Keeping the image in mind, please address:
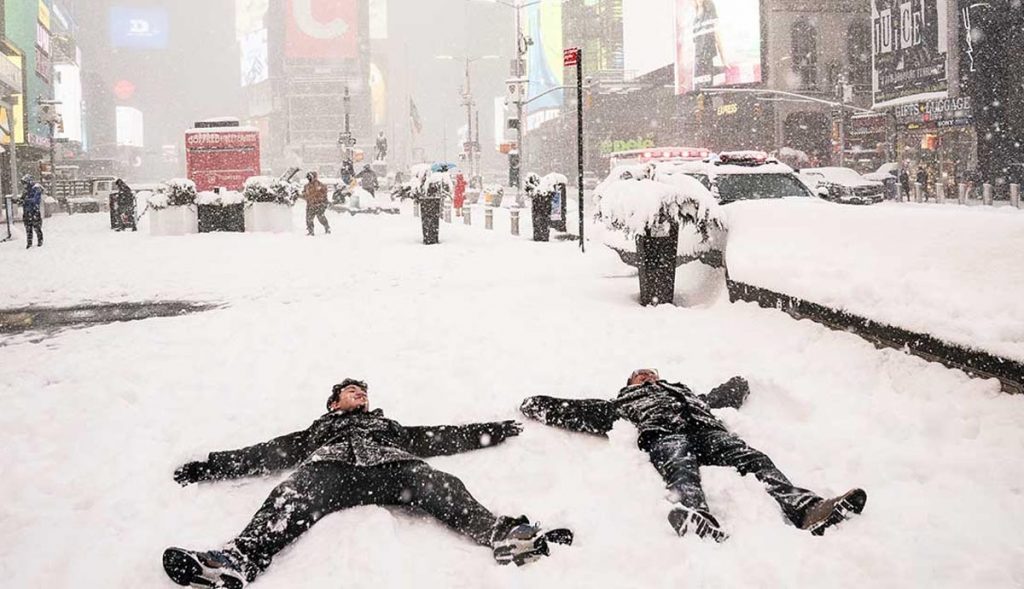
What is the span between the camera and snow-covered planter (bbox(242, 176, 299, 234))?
23.2 m

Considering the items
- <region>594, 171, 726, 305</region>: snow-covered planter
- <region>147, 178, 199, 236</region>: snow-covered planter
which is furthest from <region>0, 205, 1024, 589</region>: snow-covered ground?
<region>147, 178, 199, 236</region>: snow-covered planter

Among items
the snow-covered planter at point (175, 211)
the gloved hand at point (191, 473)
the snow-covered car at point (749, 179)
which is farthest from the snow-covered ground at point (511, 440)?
the snow-covered planter at point (175, 211)

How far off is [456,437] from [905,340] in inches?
141

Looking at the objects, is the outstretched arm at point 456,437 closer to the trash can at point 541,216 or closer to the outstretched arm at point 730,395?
the outstretched arm at point 730,395

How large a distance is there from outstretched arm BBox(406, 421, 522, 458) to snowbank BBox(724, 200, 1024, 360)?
3.12 m

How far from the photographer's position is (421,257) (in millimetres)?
16438

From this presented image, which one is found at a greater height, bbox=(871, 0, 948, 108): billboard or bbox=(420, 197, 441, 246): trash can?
bbox=(871, 0, 948, 108): billboard

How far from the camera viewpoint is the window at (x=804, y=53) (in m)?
56.2

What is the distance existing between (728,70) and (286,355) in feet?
180

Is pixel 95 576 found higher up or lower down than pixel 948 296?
lower down

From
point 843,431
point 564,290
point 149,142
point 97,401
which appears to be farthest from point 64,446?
point 149,142

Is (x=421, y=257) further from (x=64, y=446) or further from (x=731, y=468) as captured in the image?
(x=731, y=468)

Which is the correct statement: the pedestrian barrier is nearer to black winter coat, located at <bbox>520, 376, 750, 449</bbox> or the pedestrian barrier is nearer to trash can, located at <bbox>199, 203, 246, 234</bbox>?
black winter coat, located at <bbox>520, 376, 750, 449</bbox>

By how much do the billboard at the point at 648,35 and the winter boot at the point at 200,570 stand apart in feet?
246
